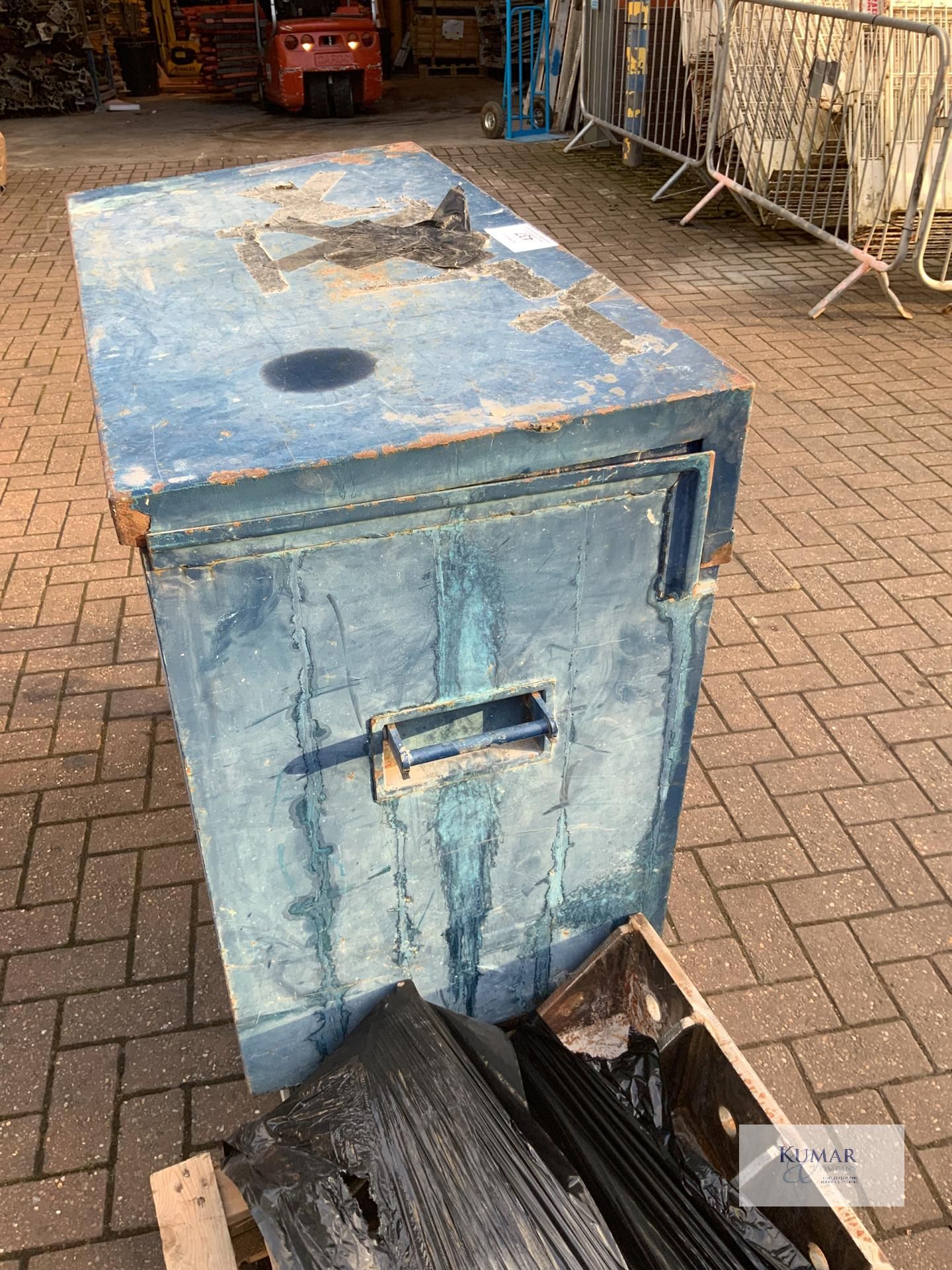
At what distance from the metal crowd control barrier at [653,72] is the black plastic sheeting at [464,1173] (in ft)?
24.9

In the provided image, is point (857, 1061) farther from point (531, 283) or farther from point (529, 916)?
point (531, 283)

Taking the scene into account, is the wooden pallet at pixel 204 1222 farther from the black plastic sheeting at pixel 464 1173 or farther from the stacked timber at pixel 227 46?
the stacked timber at pixel 227 46

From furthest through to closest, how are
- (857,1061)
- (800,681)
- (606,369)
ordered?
1. (800,681)
2. (857,1061)
3. (606,369)

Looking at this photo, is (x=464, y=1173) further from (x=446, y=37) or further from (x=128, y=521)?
(x=446, y=37)

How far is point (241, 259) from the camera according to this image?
79.9 inches

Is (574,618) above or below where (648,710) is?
above

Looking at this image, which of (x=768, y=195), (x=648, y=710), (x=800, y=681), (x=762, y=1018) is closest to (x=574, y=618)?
(x=648, y=710)

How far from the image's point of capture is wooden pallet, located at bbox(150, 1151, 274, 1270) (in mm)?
1665

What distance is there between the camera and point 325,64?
11.9m

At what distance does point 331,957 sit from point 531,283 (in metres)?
1.32

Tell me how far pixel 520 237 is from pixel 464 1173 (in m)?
1.79

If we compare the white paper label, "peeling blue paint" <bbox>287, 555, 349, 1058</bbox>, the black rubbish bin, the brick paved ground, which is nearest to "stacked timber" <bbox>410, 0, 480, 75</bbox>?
the black rubbish bin

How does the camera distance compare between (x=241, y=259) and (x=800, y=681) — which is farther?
(x=800, y=681)

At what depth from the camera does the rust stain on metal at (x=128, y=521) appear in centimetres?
125
